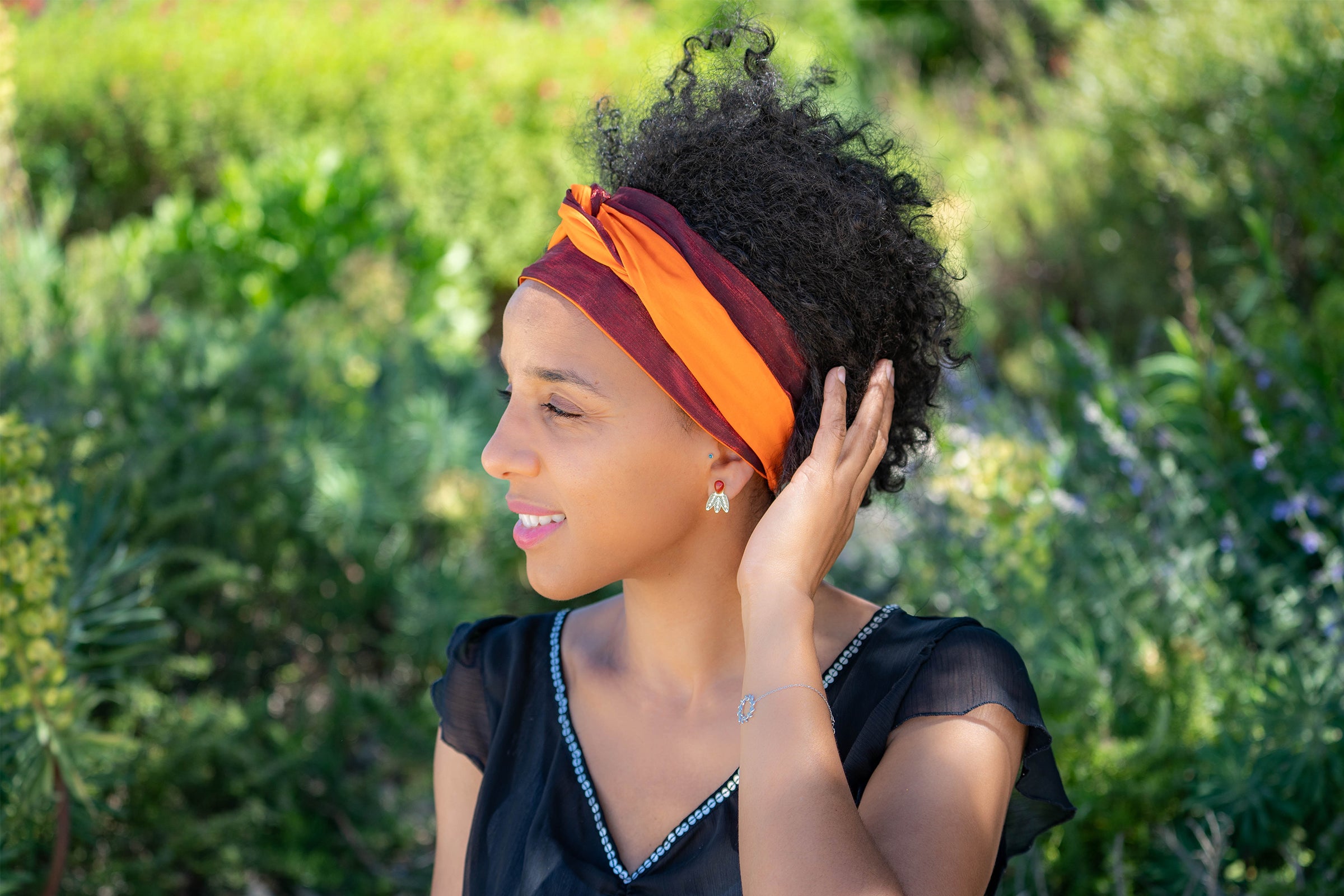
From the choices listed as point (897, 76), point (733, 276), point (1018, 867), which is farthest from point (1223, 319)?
point (897, 76)

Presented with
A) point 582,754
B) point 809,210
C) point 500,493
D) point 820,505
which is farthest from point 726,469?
point 500,493

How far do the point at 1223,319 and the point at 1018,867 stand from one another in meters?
1.79

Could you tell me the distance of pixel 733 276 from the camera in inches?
63.6

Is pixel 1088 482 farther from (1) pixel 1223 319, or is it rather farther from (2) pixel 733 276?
(2) pixel 733 276

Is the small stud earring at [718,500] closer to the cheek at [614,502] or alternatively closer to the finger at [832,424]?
the cheek at [614,502]

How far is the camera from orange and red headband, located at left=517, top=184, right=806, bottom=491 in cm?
159

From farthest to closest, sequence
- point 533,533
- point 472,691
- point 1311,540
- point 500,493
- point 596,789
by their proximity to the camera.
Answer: point 500,493 < point 1311,540 < point 472,691 < point 596,789 < point 533,533

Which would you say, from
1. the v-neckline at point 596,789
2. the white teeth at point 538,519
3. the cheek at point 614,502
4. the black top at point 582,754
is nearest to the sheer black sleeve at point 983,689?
the black top at point 582,754

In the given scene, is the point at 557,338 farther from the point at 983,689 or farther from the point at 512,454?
the point at 983,689

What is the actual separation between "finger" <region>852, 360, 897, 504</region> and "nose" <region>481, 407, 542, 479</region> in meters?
0.45

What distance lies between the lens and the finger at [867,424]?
1.61 m

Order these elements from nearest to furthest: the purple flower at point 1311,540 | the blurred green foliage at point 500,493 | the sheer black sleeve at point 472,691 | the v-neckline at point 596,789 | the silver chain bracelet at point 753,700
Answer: the silver chain bracelet at point 753,700
the v-neckline at point 596,789
the sheer black sleeve at point 472,691
the blurred green foliage at point 500,493
the purple flower at point 1311,540

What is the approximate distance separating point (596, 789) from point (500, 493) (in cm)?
231

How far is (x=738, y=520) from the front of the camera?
1756 millimetres
